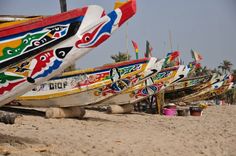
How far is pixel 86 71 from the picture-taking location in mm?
11500

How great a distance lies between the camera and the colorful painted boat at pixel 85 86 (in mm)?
10742

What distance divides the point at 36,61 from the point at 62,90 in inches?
213

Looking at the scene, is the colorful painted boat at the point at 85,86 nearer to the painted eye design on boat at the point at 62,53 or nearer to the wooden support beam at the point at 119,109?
the wooden support beam at the point at 119,109

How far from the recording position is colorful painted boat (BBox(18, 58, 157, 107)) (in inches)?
423

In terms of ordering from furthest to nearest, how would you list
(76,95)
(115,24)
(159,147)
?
(76,95) < (159,147) < (115,24)

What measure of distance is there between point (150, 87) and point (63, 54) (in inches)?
419

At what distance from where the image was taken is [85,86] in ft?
37.0

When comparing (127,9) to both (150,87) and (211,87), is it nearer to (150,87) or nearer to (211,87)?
(150,87)

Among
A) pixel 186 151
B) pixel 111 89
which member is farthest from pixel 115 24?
pixel 111 89

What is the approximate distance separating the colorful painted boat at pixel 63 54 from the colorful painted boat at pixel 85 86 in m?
4.89

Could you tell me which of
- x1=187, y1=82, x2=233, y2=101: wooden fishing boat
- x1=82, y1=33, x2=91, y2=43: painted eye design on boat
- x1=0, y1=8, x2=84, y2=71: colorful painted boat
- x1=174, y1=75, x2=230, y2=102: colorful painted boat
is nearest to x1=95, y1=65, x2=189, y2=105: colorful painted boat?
x1=174, y1=75, x2=230, y2=102: colorful painted boat

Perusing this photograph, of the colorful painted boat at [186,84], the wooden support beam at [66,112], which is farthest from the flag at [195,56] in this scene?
the wooden support beam at [66,112]

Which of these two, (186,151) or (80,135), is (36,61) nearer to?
(80,135)

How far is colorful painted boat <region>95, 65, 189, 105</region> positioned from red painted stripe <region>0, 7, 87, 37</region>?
8065mm
